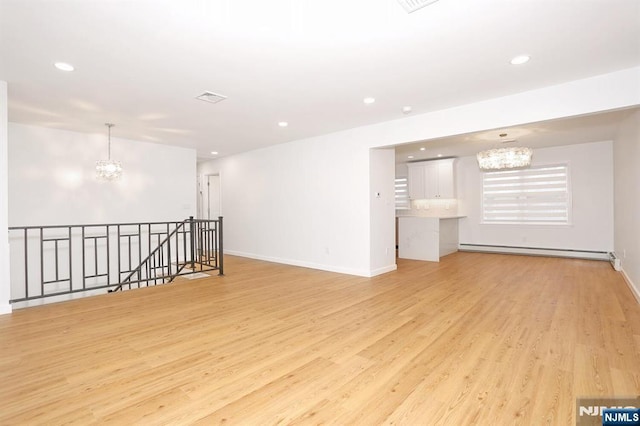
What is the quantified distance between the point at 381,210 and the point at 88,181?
229 inches

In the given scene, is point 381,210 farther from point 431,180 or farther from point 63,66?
point 63,66

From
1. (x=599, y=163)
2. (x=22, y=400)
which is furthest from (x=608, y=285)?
(x=22, y=400)

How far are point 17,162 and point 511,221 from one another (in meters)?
10.8

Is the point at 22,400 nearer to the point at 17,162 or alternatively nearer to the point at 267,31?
the point at 267,31

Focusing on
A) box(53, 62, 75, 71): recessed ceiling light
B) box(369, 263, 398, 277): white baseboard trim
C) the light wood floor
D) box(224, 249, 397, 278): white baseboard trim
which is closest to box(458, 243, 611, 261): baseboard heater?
the light wood floor

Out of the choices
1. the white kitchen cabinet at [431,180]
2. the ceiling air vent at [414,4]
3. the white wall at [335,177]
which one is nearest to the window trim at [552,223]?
the white wall at [335,177]

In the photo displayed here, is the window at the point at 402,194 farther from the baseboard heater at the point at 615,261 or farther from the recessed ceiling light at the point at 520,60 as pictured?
the recessed ceiling light at the point at 520,60

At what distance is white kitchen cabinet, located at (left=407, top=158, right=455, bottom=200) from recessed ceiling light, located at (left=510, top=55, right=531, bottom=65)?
18.6 ft

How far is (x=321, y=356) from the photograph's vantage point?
8.49 feet

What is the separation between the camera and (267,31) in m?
A: 2.57

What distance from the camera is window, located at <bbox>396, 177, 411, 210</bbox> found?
32.2 ft

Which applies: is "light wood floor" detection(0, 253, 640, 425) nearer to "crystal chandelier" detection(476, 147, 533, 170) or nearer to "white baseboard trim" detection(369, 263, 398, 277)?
"white baseboard trim" detection(369, 263, 398, 277)

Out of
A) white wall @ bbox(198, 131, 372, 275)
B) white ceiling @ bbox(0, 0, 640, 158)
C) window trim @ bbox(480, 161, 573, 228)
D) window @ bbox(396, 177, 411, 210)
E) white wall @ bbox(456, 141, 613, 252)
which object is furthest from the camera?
window @ bbox(396, 177, 411, 210)

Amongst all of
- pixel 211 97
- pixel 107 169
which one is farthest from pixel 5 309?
pixel 211 97
